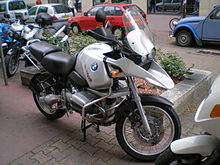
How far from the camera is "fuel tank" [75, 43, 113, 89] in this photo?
317 centimetres

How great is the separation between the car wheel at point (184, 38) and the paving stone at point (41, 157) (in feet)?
28.0

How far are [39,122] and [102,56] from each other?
186cm

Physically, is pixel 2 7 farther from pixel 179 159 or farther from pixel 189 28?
pixel 179 159

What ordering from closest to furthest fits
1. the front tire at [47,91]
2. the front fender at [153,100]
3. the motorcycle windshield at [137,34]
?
the motorcycle windshield at [137,34] < the front fender at [153,100] < the front tire at [47,91]

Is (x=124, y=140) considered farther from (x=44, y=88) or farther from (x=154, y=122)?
(x=44, y=88)

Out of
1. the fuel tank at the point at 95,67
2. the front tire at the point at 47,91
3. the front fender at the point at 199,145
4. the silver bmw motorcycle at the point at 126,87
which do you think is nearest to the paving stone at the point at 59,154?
the silver bmw motorcycle at the point at 126,87

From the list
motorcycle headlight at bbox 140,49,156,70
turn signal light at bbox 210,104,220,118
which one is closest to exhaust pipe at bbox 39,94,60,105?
motorcycle headlight at bbox 140,49,156,70

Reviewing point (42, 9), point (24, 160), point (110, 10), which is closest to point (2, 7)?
point (42, 9)

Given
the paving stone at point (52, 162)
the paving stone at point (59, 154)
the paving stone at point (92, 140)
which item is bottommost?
the paving stone at point (52, 162)

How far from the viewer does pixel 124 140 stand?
11.0ft

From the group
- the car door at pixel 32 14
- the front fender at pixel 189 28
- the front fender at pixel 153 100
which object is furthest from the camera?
the car door at pixel 32 14

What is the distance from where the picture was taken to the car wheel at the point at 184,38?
10680mm

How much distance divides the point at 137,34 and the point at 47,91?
1813mm

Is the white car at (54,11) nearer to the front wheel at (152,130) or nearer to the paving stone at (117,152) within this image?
the paving stone at (117,152)
